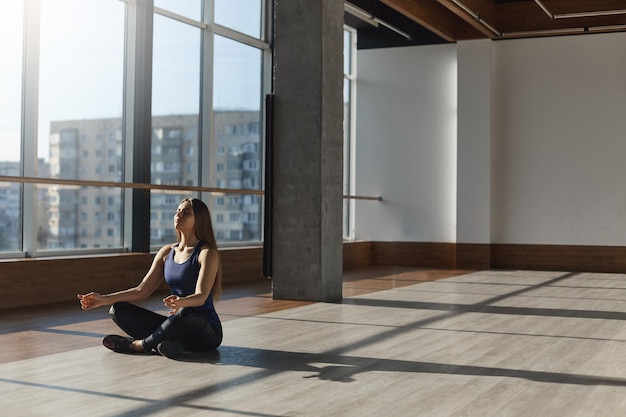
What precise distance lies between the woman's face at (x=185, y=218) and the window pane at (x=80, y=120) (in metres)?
3.85

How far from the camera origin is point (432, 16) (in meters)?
13.4

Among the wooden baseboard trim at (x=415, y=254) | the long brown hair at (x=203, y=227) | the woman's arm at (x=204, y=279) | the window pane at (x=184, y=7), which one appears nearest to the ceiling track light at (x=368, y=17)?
the window pane at (x=184, y=7)

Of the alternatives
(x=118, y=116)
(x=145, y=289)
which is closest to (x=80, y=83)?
(x=118, y=116)

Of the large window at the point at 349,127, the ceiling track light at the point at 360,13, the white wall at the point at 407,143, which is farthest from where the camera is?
the large window at the point at 349,127

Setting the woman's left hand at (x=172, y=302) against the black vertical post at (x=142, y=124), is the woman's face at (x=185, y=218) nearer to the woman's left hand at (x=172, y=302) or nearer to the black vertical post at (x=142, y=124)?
the woman's left hand at (x=172, y=302)

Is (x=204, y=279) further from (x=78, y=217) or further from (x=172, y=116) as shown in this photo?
(x=172, y=116)

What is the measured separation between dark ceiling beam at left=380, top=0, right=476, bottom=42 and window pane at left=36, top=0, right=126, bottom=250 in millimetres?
4255

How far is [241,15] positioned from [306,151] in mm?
4029

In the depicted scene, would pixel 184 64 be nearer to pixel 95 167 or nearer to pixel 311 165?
pixel 95 167

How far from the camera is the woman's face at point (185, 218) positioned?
521cm

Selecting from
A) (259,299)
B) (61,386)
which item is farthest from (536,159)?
(61,386)

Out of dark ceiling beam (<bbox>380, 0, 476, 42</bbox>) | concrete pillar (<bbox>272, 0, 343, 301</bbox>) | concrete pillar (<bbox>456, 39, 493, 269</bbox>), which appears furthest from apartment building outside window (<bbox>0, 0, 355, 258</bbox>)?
concrete pillar (<bbox>456, 39, 493, 269</bbox>)

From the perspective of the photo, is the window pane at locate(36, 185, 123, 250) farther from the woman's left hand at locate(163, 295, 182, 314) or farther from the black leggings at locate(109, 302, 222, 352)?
the woman's left hand at locate(163, 295, 182, 314)

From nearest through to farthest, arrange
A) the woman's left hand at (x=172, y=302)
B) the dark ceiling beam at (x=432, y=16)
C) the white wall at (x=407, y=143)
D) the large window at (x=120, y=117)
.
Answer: the woman's left hand at (x=172, y=302) < the large window at (x=120, y=117) < the dark ceiling beam at (x=432, y=16) < the white wall at (x=407, y=143)
